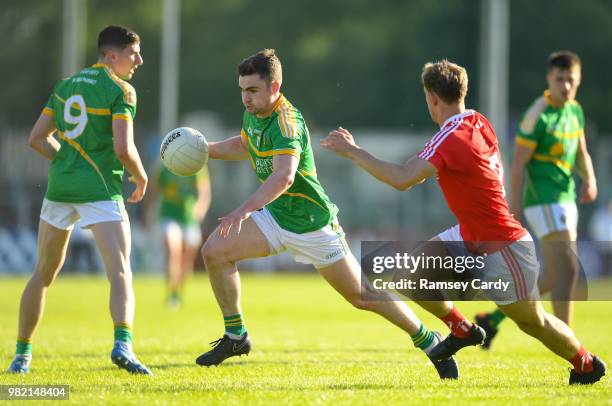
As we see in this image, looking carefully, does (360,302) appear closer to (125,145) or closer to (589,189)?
(125,145)

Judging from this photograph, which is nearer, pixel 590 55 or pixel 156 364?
pixel 156 364

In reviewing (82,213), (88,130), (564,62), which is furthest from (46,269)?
(564,62)

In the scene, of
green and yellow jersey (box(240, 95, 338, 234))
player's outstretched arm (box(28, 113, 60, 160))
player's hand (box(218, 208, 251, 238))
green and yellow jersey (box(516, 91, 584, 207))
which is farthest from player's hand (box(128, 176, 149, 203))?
green and yellow jersey (box(516, 91, 584, 207))

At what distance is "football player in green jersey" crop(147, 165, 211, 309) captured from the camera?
15.4m

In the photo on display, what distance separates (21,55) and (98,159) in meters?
30.1

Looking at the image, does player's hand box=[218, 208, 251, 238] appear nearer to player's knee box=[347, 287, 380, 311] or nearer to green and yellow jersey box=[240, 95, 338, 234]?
green and yellow jersey box=[240, 95, 338, 234]

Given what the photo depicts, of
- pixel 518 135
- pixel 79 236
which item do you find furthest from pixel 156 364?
pixel 79 236

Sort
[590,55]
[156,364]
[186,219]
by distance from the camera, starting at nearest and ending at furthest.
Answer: [156,364], [186,219], [590,55]

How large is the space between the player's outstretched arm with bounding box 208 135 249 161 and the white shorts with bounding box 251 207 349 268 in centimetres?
57

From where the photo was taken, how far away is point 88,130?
24.2 feet

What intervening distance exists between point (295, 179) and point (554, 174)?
3.00 metres

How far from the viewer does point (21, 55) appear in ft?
118

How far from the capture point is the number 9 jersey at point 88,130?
7.36 meters

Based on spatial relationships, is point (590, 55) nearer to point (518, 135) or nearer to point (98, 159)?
point (518, 135)
